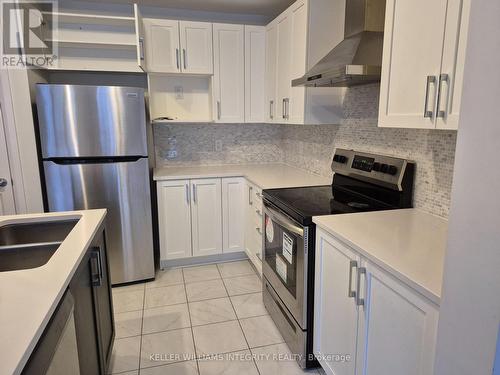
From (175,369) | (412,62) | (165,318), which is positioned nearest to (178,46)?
(412,62)

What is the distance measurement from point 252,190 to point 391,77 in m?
1.59

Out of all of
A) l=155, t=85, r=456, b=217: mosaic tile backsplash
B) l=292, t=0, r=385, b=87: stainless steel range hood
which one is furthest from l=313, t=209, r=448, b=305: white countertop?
l=292, t=0, r=385, b=87: stainless steel range hood

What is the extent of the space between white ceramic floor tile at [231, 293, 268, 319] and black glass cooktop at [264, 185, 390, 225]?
0.87m

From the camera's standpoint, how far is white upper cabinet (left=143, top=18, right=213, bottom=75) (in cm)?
286

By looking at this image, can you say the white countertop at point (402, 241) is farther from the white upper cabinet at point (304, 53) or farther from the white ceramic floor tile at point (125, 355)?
the white ceramic floor tile at point (125, 355)

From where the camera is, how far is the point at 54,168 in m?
2.53

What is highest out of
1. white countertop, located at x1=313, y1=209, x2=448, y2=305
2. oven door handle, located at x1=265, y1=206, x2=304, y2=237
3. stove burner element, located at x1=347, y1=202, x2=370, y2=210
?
stove burner element, located at x1=347, y1=202, x2=370, y2=210

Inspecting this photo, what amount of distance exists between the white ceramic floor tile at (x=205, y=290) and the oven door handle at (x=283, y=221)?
0.91 metres

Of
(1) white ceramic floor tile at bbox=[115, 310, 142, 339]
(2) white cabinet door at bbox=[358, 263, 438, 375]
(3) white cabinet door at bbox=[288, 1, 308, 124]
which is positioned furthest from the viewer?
(3) white cabinet door at bbox=[288, 1, 308, 124]

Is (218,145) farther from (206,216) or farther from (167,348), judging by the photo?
(167,348)

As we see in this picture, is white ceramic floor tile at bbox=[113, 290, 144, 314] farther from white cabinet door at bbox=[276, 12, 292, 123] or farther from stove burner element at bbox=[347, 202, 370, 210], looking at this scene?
white cabinet door at bbox=[276, 12, 292, 123]

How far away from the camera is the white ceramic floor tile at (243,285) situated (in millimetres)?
2732

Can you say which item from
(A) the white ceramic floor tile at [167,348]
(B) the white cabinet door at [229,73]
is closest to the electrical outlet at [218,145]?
(B) the white cabinet door at [229,73]

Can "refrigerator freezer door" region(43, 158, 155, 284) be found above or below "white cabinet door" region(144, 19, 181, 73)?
below
